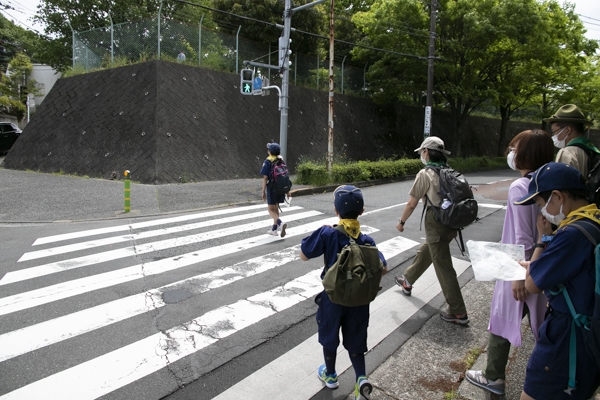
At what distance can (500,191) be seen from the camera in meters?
15.2

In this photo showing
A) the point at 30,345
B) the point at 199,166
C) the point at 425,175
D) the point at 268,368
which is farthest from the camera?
the point at 199,166

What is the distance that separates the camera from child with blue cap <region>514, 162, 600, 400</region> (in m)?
1.99

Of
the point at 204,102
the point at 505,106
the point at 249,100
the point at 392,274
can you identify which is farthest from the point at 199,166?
the point at 505,106

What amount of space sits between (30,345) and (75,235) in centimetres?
456

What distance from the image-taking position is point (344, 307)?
2955mm

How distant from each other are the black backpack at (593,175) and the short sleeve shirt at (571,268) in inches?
58.5

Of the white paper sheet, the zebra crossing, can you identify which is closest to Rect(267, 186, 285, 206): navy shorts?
the zebra crossing

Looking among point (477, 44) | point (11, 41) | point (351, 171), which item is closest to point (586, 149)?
point (351, 171)

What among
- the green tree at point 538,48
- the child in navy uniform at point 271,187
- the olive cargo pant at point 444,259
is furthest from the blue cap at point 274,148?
the green tree at point 538,48

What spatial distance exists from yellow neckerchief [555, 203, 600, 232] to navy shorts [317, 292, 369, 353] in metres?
1.39

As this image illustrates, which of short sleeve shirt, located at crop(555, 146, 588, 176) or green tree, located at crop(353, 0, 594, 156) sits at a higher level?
green tree, located at crop(353, 0, 594, 156)

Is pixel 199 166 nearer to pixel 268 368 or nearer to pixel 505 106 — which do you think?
pixel 268 368

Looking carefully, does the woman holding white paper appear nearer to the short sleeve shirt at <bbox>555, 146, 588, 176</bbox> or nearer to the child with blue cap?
the child with blue cap

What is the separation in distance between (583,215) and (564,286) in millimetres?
363
